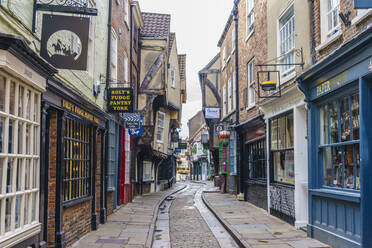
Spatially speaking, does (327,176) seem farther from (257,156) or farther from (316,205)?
(257,156)

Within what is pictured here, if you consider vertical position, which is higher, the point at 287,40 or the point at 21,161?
the point at 287,40

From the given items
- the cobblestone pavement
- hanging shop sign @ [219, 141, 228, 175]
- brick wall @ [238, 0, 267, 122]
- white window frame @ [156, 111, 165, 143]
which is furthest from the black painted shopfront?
white window frame @ [156, 111, 165, 143]

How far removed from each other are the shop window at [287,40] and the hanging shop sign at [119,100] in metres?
4.45

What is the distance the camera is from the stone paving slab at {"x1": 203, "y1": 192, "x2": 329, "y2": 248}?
827 centimetres

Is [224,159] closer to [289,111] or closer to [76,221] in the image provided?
[289,111]

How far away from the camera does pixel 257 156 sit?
1511 cm

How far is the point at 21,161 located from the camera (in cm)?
Result: 579

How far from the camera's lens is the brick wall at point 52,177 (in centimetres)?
749

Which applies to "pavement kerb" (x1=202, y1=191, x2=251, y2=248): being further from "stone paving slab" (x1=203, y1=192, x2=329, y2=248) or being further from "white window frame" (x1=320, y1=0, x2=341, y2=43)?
"white window frame" (x1=320, y1=0, x2=341, y2=43)

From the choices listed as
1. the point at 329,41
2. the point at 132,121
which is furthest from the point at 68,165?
the point at 132,121

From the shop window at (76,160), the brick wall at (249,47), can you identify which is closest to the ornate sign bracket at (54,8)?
the shop window at (76,160)

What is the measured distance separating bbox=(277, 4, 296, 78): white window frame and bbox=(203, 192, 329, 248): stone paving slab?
155 inches

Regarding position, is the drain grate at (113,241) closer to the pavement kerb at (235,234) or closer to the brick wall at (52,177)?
the brick wall at (52,177)

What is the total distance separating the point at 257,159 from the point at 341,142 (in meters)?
7.37
